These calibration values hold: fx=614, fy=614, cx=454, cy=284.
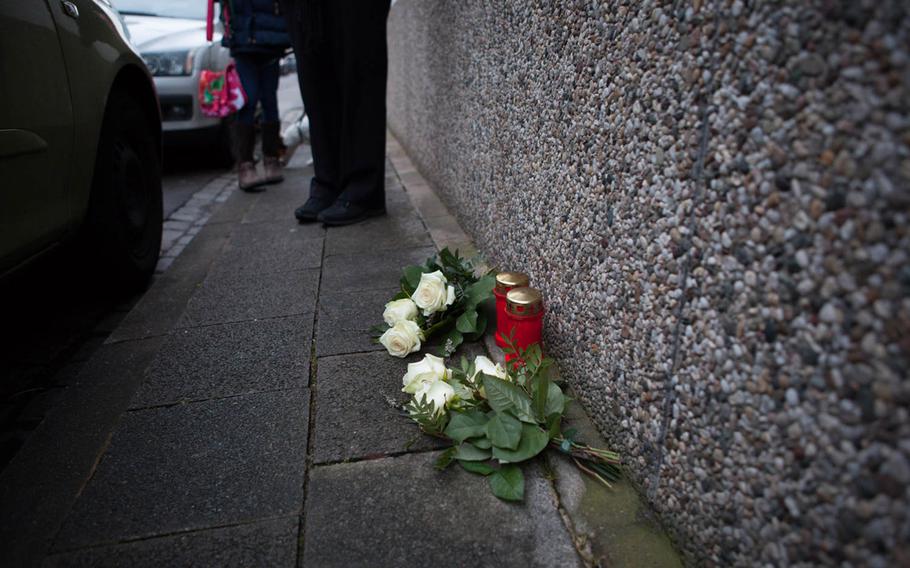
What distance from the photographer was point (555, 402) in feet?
5.24

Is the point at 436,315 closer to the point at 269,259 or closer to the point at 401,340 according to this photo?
the point at 401,340

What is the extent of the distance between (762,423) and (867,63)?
54 cm

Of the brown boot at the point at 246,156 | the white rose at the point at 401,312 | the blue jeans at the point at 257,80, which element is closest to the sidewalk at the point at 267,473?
the white rose at the point at 401,312

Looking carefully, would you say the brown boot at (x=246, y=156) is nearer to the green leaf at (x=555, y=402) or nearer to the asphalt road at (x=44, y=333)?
Result: the asphalt road at (x=44, y=333)

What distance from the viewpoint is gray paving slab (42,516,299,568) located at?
1301 millimetres

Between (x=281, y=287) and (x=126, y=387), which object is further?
(x=281, y=287)

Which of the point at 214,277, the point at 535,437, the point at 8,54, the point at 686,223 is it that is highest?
the point at 8,54

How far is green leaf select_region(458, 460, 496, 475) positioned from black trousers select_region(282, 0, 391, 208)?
2.42 meters

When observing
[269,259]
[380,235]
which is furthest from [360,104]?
[269,259]

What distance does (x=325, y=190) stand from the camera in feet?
12.8

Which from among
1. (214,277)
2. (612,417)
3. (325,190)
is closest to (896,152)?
(612,417)

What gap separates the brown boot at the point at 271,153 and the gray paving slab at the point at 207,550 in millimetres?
4100

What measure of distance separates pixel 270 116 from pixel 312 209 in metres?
1.69

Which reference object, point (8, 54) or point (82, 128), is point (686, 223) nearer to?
point (8, 54)
